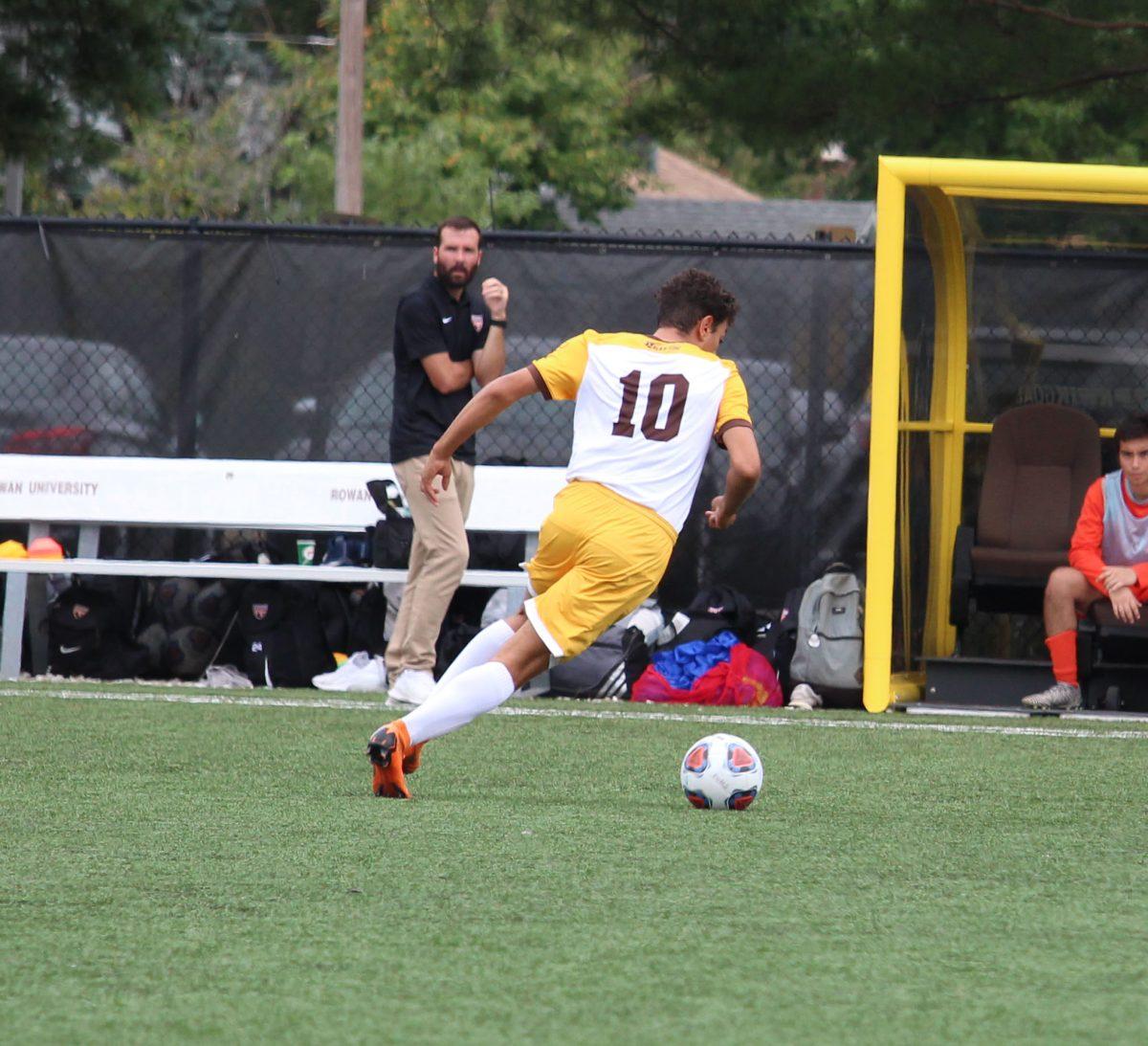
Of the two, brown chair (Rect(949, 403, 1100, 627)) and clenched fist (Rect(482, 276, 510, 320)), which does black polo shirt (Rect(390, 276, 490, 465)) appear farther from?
brown chair (Rect(949, 403, 1100, 627))

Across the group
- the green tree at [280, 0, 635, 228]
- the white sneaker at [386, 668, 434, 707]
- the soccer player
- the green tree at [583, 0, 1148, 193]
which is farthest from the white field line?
the green tree at [280, 0, 635, 228]

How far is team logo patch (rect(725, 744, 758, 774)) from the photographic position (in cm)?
557

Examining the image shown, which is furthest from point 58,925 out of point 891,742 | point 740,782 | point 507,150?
point 507,150

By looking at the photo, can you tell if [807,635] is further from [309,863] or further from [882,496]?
[309,863]

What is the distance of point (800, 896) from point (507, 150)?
80.4ft

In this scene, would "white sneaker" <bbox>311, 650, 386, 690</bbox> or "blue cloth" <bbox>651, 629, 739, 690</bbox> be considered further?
"white sneaker" <bbox>311, 650, 386, 690</bbox>

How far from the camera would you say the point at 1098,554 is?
29.9ft

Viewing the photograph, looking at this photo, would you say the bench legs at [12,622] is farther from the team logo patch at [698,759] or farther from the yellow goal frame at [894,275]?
the team logo patch at [698,759]

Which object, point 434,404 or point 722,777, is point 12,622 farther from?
point 722,777

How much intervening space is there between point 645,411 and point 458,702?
1.11 metres

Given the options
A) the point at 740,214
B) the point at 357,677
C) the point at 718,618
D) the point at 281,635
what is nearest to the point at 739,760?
the point at 718,618

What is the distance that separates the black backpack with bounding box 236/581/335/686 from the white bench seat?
0.19m

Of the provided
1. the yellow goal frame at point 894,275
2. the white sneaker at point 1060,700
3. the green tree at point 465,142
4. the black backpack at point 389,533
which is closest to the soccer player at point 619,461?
the yellow goal frame at point 894,275

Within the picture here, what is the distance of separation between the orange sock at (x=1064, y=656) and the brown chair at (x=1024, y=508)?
41 cm
